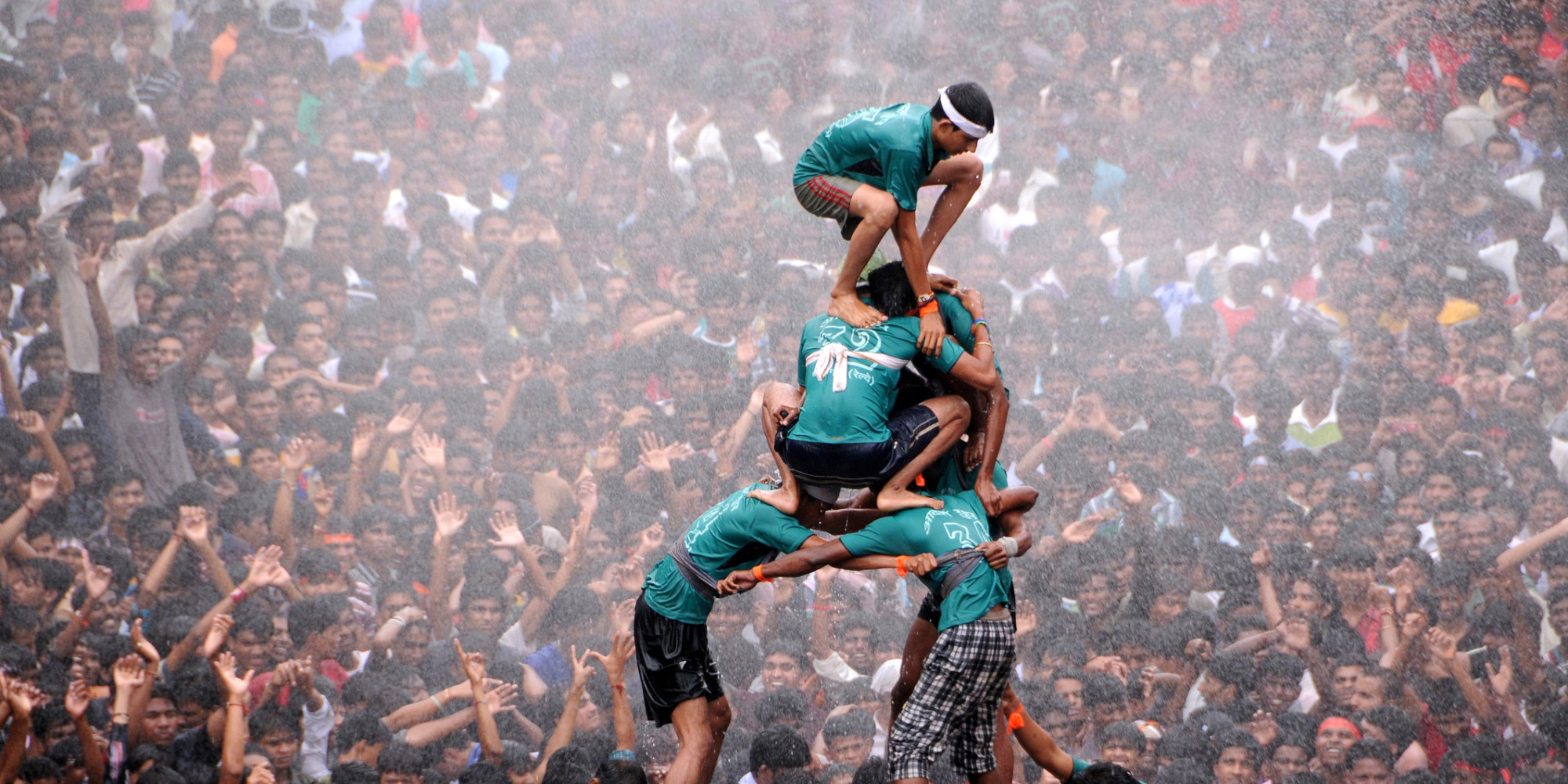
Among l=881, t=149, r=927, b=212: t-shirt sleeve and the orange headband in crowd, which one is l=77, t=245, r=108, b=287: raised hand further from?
the orange headband in crowd

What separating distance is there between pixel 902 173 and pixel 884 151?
120 mm

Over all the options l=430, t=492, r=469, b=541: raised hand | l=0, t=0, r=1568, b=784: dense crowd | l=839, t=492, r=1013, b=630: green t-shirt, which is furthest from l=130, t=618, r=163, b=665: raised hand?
l=839, t=492, r=1013, b=630: green t-shirt

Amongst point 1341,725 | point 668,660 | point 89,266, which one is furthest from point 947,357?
point 89,266

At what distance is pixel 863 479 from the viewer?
5.00 m

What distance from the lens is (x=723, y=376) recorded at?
9703 mm

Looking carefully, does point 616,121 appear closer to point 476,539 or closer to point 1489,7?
point 476,539

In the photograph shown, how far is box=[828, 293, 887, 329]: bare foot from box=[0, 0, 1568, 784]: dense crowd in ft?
0.77

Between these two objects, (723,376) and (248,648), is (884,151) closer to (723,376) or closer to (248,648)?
(723,376)

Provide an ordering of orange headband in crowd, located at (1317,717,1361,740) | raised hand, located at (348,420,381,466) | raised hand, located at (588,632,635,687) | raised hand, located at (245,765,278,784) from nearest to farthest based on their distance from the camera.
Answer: raised hand, located at (588,632,635,687), raised hand, located at (245,765,278,784), orange headband in crowd, located at (1317,717,1361,740), raised hand, located at (348,420,381,466)

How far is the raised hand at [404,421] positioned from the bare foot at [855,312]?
511 centimetres

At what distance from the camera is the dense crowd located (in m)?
7.50

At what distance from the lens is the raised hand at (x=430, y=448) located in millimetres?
9070

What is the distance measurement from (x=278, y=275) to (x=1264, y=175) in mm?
8563

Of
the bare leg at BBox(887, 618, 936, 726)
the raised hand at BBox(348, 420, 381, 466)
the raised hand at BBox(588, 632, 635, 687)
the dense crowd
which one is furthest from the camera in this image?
the raised hand at BBox(348, 420, 381, 466)
